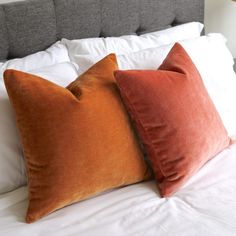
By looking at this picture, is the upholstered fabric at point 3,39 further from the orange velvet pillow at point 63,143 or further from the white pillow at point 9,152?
the orange velvet pillow at point 63,143

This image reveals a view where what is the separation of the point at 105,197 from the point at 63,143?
9.5 inches

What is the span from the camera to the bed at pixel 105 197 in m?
0.96

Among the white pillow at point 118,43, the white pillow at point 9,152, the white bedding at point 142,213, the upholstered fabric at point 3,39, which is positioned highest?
the upholstered fabric at point 3,39

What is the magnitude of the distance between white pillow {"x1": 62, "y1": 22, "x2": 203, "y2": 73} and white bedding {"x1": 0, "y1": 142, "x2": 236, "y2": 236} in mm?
539

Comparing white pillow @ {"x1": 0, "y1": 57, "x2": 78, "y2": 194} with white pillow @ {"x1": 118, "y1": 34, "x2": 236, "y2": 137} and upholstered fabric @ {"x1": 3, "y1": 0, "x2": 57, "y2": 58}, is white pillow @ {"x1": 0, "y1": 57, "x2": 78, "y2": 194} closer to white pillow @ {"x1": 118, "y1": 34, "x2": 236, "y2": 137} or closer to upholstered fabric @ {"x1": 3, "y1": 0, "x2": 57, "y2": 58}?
upholstered fabric @ {"x1": 3, "y1": 0, "x2": 57, "y2": 58}

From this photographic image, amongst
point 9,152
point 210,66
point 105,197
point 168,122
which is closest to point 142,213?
point 105,197

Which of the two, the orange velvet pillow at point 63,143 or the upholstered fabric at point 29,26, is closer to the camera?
the orange velvet pillow at point 63,143

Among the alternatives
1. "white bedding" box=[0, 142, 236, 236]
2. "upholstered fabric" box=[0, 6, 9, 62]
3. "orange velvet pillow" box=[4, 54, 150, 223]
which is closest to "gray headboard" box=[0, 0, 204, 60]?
"upholstered fabric" box=[0, 6, 9, 62]

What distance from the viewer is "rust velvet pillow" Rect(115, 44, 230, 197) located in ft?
3.64

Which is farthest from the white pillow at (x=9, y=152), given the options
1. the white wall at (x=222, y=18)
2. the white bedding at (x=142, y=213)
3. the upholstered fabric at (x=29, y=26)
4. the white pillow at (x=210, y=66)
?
the white wall at (x=222, y=18)

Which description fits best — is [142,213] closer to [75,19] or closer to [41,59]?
[41,59]

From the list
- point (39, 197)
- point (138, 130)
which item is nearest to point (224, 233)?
point (138, 130)

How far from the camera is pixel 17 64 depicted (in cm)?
132

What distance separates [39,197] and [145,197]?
32cm
